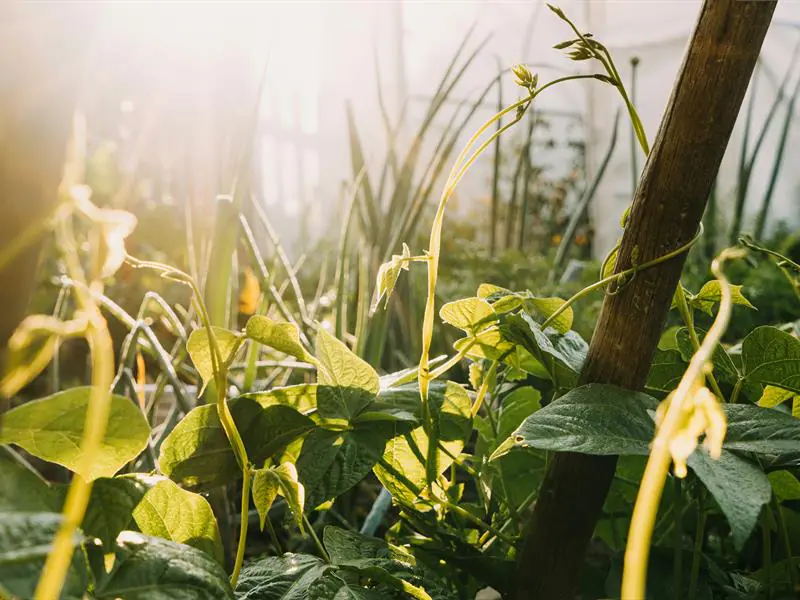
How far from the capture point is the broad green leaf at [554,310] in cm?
45

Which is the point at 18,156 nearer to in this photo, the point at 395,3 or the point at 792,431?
the point at 792,431

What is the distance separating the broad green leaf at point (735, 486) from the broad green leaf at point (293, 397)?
0.21 meters

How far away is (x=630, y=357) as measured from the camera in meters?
0.38

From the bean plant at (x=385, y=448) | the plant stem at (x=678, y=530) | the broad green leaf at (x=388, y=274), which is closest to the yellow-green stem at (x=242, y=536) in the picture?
the bean plant at (x=385, y=448)

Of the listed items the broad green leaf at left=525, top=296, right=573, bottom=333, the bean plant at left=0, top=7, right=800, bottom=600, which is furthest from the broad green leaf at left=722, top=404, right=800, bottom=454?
the broad green leaf at left=525, top=296, right=573, bottom=333

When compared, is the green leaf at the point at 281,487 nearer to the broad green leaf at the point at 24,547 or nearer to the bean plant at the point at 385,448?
the bean plant at the point at 385,448

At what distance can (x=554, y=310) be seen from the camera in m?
0.46

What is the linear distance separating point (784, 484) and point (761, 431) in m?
0.12

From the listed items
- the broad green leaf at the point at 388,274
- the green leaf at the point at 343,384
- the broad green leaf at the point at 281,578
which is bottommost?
the broad green leaf at the point at 281,578

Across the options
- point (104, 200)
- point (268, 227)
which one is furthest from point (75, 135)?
point (104, 200)

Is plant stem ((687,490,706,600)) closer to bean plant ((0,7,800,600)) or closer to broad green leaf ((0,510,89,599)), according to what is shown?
bean plant ((0,7,800,600))

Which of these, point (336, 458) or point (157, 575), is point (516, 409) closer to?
point (336, 458)

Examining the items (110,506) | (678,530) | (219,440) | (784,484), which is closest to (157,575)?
(110,506)

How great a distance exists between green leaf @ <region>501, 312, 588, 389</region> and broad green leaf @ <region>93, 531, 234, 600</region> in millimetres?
202
